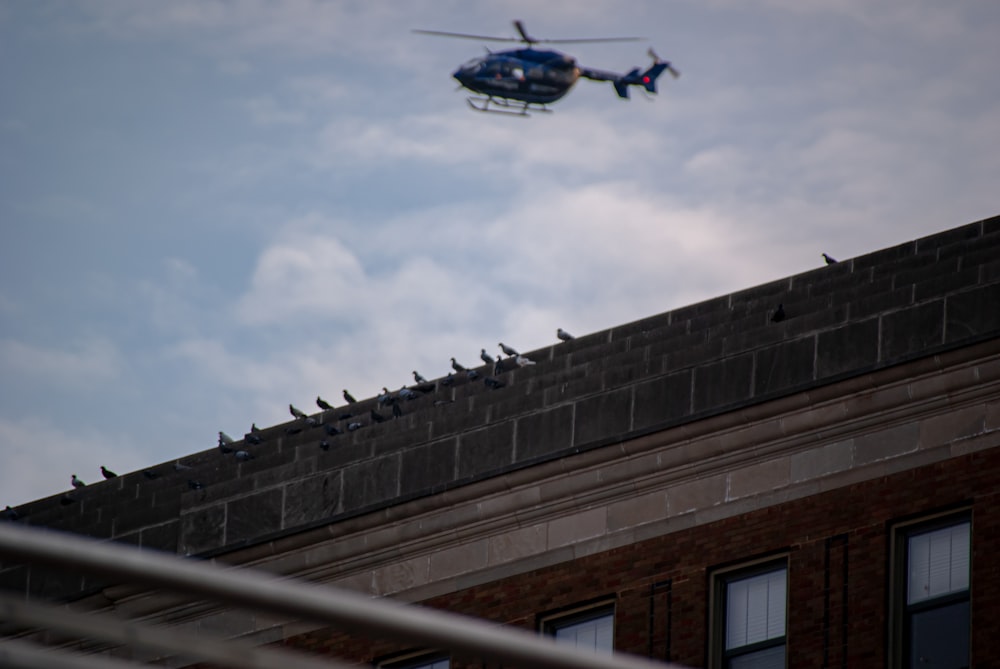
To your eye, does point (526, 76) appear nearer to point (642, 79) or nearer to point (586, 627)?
point (642, 79)

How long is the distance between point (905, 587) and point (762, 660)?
60.0 inches

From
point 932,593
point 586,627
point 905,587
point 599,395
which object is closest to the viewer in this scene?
point 932,593

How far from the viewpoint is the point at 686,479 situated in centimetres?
2044

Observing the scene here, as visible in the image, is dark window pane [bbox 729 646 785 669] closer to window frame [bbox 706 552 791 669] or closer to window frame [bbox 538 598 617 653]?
window frame [bbox 706 552 791 669]

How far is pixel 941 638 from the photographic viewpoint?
1827 cm

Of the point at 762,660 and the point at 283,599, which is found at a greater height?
the point at 762,660

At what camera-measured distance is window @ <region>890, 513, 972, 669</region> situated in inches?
715

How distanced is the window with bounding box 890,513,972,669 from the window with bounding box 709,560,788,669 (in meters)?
1.14

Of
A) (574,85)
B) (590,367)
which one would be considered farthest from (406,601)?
(574,85)

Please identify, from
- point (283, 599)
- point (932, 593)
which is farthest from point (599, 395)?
point (283, 599)

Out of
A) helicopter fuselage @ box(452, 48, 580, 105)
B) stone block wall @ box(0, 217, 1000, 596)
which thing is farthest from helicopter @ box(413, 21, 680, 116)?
stone block wall @ box(0, 217, 1000, 596)

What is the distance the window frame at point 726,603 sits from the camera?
1914 centimetres

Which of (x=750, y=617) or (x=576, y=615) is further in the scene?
(x=576, y=615)

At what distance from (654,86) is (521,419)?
3288cm
